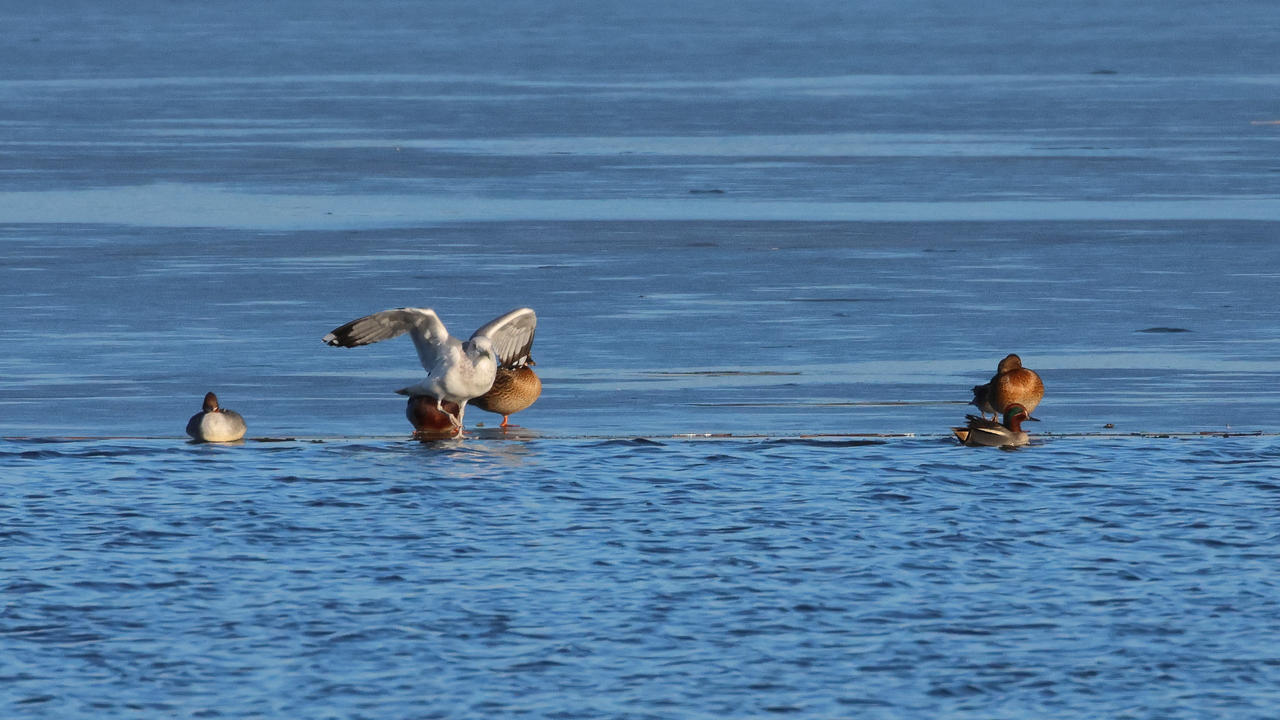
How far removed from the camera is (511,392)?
479 inches

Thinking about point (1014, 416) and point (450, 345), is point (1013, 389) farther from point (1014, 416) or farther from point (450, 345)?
point (450, 345)

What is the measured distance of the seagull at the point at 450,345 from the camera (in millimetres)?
11922

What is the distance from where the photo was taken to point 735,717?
728cm

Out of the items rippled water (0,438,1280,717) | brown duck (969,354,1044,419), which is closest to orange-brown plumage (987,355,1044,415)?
brown duck (969,354,1044,419)

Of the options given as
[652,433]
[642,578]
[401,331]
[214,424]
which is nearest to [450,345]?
[401,331]

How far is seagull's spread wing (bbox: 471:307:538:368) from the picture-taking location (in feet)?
40.2

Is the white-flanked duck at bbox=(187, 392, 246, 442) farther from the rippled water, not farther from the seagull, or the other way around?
the seagull

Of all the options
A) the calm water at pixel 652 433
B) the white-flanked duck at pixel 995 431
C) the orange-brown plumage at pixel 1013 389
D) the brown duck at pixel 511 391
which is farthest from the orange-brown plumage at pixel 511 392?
the orange-brown plumage at pixel 1013 389

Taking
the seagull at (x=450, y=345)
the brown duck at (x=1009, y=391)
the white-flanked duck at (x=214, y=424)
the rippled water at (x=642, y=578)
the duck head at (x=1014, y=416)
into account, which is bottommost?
the rippled water at (x=642, y=578)

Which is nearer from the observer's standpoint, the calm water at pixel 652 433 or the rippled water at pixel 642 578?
the rippled water at pixel 642 578

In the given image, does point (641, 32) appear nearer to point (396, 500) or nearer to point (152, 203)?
point (152, 203)

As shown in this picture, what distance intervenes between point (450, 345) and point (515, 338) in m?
0.44

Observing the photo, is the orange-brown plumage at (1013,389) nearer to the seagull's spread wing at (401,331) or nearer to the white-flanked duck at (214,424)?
the seagull's spread wing at (401,331)

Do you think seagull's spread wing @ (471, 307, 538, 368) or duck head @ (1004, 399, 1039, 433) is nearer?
duck head @ (1004, 399, 1039, 433)
